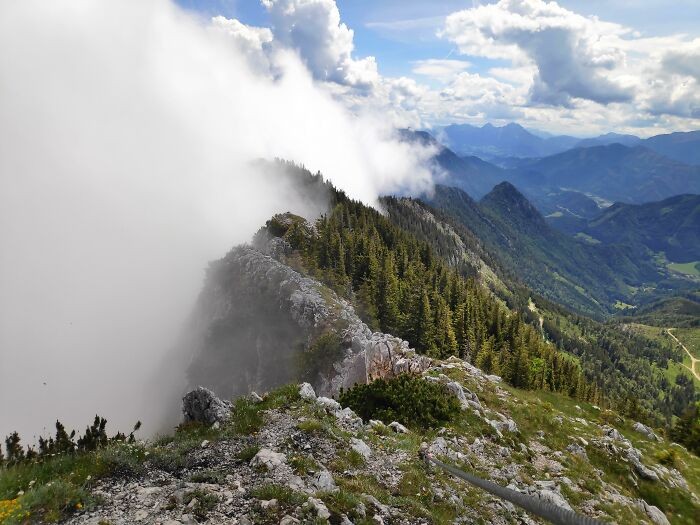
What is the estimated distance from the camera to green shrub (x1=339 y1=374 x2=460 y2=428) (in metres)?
27.1

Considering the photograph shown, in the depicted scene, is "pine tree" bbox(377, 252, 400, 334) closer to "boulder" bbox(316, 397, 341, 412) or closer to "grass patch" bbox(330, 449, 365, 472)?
"boulder" bbox(316, 397, 341, 412)

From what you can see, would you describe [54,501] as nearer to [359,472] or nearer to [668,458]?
[359,472]

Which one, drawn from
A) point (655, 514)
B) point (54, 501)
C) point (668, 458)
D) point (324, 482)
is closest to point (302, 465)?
point (324, 482)

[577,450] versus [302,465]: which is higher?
[302,465]

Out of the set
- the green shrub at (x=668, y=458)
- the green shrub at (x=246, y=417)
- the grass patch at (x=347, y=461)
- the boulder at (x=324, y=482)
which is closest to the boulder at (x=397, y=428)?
the grass patch at (x=347, y=461)

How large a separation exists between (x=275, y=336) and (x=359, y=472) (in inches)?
2338

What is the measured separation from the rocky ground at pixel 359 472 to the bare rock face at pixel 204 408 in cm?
8

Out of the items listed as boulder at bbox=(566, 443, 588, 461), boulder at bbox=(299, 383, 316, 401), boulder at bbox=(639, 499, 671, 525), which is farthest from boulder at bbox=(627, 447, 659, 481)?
boulder at bbox=(299, 383, 316, 401)

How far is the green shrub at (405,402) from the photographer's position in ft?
88.9

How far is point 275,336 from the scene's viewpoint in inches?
2918

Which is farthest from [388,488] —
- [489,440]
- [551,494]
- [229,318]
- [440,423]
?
[229,318]

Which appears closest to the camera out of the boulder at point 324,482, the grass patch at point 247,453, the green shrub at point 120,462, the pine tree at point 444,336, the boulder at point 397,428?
the green shrub at point 120,462

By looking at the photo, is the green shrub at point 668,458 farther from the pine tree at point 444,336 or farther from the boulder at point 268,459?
the pine tree at point 444,336

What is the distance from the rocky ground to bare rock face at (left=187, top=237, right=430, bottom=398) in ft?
60.0
